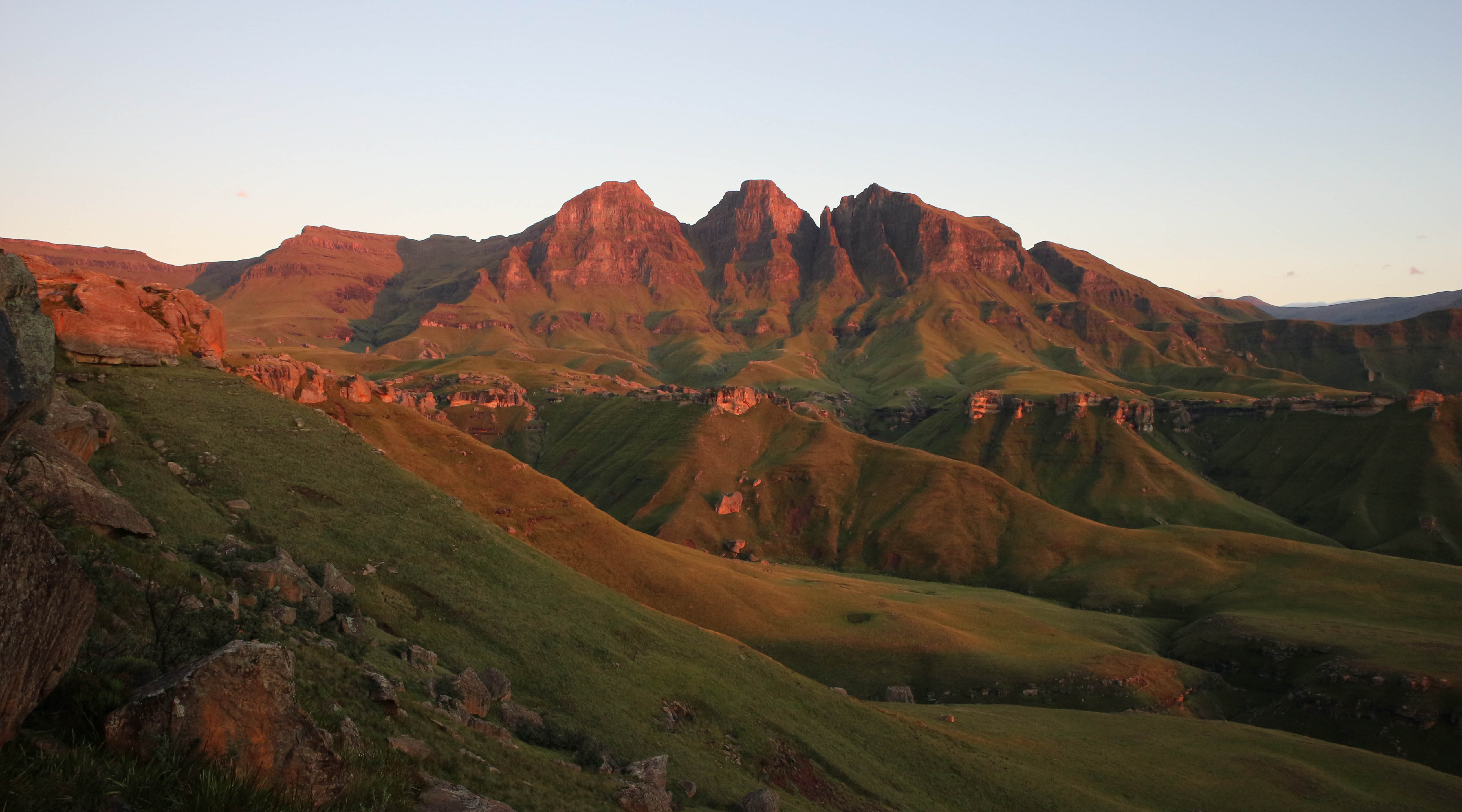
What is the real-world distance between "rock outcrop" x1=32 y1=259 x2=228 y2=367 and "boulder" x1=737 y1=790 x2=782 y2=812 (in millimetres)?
56306

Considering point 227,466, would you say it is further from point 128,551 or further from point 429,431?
point 429,431

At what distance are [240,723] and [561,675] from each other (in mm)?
37108

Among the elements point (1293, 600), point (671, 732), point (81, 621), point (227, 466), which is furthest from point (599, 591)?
point (1293, 600)

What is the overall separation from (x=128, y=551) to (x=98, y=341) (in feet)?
165

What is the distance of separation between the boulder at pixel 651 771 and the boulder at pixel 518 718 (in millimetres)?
5026

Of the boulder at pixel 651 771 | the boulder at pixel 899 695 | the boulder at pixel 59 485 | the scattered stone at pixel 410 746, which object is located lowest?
the boulder at pixel 899 695

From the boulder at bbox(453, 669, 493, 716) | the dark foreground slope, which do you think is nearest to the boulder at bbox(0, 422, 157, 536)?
the dark foreground slope

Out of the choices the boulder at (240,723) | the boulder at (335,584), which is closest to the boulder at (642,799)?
the boulder at (240,723)

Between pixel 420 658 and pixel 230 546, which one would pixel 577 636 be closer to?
pixel 420 658

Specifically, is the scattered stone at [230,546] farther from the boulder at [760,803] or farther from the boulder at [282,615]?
the boulder at [760,803]

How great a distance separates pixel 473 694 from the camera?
37.3 metres

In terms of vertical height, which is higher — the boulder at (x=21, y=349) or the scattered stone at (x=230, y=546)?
the boulder at (x=21, y=349)

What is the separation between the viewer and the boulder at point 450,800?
18953 mm

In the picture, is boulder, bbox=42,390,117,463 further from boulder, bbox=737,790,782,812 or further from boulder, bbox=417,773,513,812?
boulder, bbox=737,790,782,812
